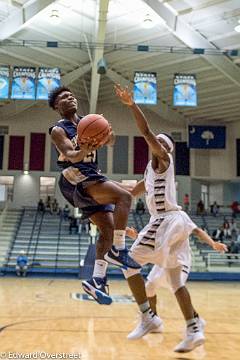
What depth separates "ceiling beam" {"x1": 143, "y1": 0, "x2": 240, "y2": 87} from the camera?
15.3m

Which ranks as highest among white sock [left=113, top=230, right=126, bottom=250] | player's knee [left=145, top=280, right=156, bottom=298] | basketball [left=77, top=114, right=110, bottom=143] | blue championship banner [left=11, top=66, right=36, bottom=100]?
blue championship banner [left=11, top=66, right=36, bottom=100]

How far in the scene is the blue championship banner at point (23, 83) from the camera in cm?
1496

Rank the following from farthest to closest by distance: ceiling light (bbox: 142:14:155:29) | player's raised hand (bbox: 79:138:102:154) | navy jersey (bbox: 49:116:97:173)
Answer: ceiling light (bbox: 142:14:155:29), navy jersey (bbox: 49:116:97:173), player's raised hand (bbox: 79:138:102:154)

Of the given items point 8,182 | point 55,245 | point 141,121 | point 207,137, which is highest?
point 207,137

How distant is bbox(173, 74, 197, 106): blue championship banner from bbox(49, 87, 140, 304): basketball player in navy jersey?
38.2 feet

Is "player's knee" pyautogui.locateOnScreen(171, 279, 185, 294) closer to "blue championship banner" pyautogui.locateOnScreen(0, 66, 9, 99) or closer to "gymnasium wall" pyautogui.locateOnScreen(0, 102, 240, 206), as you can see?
"blue championship banner" pyautogui.locateOnScreen(0, 66, 9, 99)

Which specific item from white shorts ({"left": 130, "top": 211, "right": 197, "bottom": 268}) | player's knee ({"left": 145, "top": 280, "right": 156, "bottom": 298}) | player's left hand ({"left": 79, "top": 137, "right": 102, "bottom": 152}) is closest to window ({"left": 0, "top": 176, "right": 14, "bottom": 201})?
player's knee ({"left": 145, "top": 280, "right": 156, "bottom": 298})

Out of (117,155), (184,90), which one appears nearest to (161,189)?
(184,90)

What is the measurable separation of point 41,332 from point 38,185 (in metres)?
21.0

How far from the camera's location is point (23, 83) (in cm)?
1511

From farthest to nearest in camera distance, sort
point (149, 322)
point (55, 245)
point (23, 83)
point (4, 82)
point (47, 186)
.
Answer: point (47, 186) < point (55, 245) < point (4, 82) < point (23, 83) < point (149, 322)

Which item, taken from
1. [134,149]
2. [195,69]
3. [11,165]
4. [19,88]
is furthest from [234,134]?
[19,88]

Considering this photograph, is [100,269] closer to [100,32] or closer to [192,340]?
[192,340]

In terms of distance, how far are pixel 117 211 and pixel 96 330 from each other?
2.75 m
